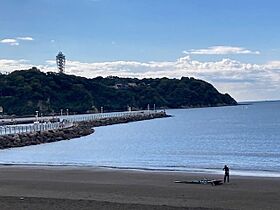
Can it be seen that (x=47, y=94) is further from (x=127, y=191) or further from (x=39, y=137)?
(x=127, y=191)

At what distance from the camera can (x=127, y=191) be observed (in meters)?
21.1

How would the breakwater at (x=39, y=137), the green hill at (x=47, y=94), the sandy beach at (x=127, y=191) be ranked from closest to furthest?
the sandy beach at (x=127, y=191)
the breakwater at (x=39, y=137)
the green hill at (x=47, y=94)

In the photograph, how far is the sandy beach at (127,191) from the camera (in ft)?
55.7

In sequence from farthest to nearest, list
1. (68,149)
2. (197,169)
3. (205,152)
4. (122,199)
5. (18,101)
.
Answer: (18,101), (68,149), (205,152), (197,169), (122,199)

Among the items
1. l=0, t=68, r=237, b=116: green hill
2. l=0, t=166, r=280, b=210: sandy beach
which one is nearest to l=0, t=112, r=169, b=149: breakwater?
l=0, t=166, r=280, b=210: sandy beach

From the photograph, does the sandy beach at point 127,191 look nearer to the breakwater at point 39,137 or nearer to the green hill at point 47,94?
the breakwater at point 39,137

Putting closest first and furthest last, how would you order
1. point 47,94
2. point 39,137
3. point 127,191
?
point 127,191 < point 39,137 < point 47,94

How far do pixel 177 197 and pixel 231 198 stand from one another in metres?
1.87

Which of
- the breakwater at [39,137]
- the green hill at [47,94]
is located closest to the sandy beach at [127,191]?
the breakwater at [39,137]

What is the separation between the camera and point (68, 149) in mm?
51625

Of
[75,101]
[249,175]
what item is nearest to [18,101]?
[75,101]

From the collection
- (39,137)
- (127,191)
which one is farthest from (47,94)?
(127,191)

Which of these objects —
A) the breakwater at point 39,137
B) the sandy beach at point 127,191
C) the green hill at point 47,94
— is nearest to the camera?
the sandy beach at point 127,191

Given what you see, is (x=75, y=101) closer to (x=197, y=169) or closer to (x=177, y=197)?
(x=197, y=169)
